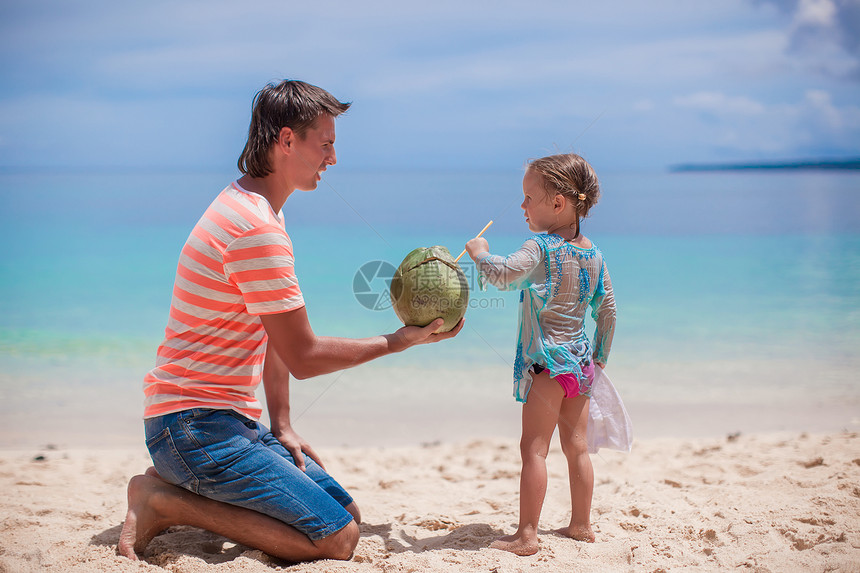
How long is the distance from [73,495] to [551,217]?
2789 millimetres

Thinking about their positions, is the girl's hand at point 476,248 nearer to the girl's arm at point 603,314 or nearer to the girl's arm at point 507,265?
the girl's arm at point 507,265

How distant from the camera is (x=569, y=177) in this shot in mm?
2758

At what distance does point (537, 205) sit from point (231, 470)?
163 centimetres

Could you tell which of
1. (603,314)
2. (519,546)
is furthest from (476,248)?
(519,546)

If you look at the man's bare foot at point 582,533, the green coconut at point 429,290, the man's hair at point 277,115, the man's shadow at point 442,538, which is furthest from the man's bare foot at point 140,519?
the man's bare foot at point 582,533

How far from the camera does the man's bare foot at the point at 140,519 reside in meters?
Result: 2.51

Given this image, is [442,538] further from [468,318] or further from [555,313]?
[468,318]

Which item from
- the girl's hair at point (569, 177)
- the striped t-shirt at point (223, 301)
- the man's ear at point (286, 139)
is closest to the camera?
the striped t-shirt at point (223, 301)

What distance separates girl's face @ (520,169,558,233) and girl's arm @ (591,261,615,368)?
0.33 m

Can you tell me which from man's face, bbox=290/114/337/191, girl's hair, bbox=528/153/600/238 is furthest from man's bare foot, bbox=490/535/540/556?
man's face, bbox=290/114/337/191

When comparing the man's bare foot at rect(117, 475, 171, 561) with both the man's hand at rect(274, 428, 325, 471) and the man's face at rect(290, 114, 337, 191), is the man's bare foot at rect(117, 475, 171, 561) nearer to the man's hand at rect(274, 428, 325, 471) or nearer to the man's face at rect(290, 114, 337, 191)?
the man's hand at rect(274, 428, 325, 471)

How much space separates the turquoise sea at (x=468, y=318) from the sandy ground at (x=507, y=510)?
3.36 feet

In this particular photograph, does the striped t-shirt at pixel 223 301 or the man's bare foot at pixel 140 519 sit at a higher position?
the striped t-shirt at pixel 223 301

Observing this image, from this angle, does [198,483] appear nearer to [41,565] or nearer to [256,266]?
[41,565]
